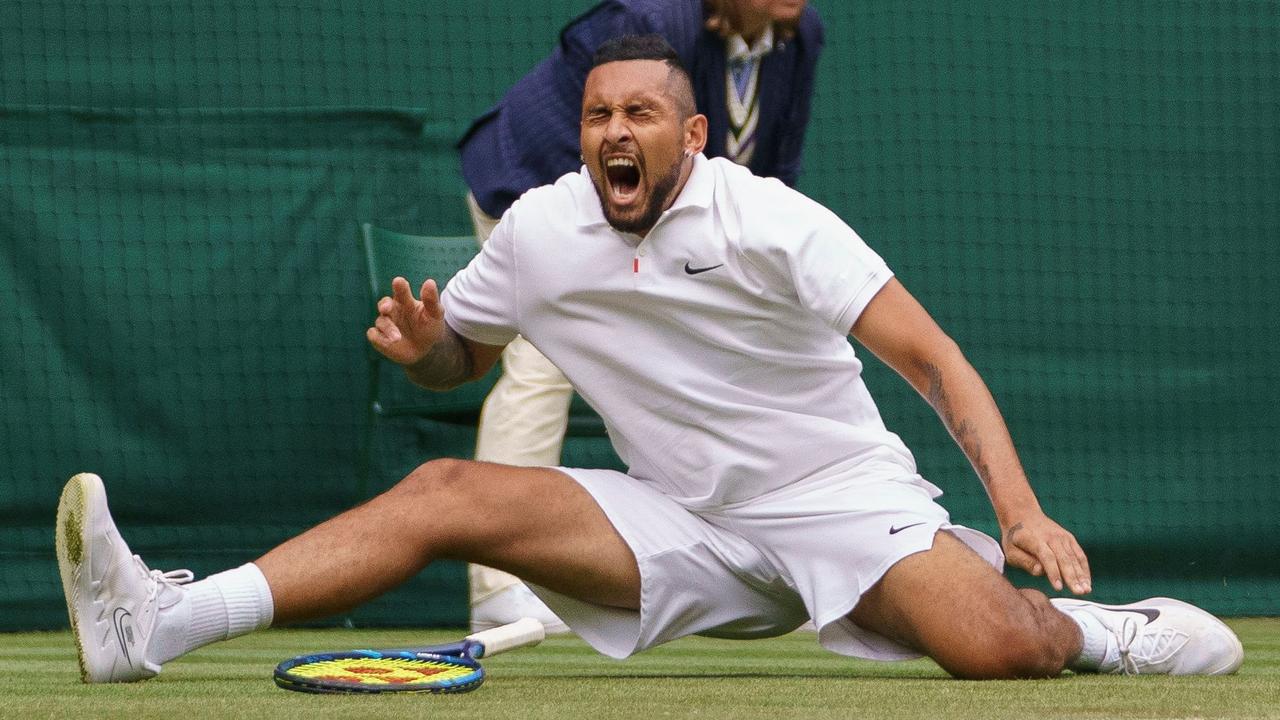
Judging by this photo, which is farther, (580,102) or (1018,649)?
(580,102)

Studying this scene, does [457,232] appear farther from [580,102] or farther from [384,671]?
[384,671]

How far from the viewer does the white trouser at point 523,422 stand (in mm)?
5102

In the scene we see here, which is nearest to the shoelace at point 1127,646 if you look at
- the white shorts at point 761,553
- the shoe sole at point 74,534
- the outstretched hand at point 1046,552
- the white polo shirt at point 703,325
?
the white shorts at point 761,553

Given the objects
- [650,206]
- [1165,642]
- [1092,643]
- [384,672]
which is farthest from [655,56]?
[1165,642]

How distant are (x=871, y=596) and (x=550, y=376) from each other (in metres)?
1.71

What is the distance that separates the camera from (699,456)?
3.70 meters

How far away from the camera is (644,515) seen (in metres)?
3.71

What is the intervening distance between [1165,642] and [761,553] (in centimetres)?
81

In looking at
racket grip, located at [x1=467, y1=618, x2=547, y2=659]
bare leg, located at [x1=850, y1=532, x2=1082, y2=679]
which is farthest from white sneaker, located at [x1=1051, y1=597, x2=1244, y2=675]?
racket grip, located at [x1=467, y1=618, x2=547, y2=659]

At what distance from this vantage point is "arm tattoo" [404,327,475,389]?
3777 mm

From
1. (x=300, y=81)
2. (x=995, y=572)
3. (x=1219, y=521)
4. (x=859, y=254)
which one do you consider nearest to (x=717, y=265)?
(x=859, y=254)

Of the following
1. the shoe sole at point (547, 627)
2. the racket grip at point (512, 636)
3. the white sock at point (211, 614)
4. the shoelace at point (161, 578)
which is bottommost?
the shoe sole at point (547, 627)

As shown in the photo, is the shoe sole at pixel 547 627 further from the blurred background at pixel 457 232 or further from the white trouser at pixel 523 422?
the blurred background at pixel 457 232

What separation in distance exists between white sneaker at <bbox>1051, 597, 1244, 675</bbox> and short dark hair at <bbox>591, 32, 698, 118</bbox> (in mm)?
1246
